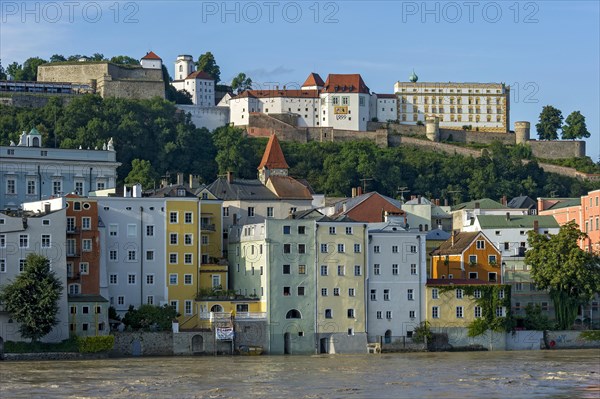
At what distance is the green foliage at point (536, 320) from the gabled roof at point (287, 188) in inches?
812

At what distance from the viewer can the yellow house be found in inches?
3706

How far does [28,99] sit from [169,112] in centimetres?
1592

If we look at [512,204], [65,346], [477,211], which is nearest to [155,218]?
[65,346]

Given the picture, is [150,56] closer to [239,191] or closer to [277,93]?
[277,93]

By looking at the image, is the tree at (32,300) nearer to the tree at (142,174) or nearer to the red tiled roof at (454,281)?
the red tiled roof at (454,281)

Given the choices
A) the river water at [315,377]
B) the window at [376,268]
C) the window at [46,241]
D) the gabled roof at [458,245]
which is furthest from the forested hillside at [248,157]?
the river water at [315,377]

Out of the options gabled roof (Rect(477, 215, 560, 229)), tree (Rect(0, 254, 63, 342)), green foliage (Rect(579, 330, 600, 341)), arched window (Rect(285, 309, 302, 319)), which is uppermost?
gabled roof (Rect(477, 215, 560, 229))

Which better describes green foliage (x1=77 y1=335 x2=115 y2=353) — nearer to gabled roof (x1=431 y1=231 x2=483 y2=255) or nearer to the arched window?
the arched window

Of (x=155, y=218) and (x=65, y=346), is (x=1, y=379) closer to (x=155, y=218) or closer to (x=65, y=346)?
(x=65, y=346)

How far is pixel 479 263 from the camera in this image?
99.8 metres

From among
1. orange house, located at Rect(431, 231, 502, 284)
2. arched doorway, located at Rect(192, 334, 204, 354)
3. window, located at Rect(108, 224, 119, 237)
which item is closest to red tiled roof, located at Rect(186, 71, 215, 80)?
orange house, located at Rect(431, 231, 502, 284)

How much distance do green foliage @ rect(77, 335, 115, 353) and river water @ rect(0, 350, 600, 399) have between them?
4.73 feet

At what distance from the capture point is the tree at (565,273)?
96.9 metres

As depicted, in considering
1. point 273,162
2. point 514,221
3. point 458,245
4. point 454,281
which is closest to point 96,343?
point 454,281
